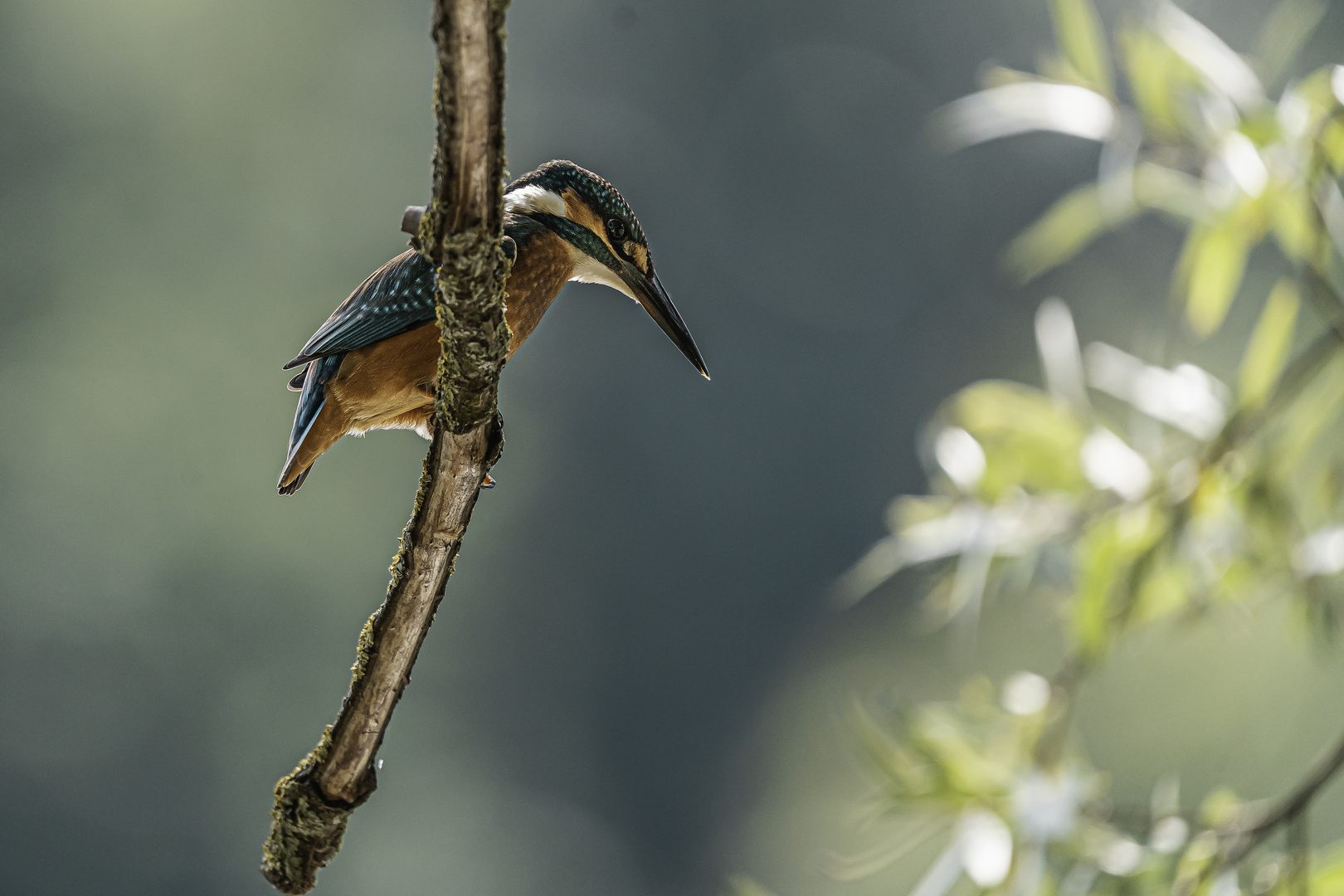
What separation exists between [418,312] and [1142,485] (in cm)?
89

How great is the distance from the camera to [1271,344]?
132 centimetres

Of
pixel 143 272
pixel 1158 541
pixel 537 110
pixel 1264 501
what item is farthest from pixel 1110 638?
pixel 537 110

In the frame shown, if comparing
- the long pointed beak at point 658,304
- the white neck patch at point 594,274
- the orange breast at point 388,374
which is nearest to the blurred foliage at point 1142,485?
the long pointed beak at point 658,304

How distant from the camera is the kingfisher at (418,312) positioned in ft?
4.56

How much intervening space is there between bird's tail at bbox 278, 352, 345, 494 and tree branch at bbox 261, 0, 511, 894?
39 centimetres

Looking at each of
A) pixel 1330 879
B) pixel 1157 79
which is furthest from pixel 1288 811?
pixel 1157 79

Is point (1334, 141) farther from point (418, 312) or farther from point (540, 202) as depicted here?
point (418, 312)

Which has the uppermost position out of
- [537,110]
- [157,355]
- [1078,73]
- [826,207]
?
[826,207]

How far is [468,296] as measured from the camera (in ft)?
2.88

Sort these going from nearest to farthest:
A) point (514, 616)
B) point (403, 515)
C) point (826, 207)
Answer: point (403, 515) < point (514, 616) < point (826, 207)

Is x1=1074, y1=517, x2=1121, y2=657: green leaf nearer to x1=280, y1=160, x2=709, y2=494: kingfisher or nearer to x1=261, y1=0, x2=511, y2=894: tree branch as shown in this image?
x1=280, y1=160, x2=709, y2=494: kingfisher

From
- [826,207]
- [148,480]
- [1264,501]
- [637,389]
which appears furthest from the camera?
[826,207]

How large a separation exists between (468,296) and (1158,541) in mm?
849

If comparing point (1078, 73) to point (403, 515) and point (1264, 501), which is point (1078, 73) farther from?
point (403, 515)
